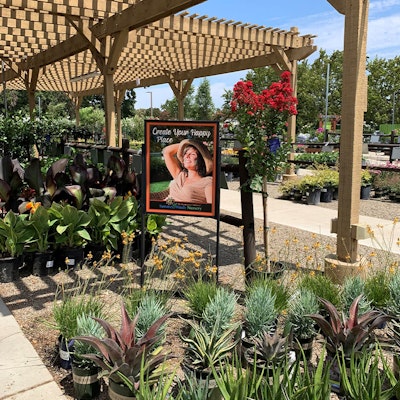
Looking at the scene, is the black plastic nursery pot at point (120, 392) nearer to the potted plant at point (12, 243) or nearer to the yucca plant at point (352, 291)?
the yucca plant at point (352, 291)

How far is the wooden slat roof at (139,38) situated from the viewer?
7148 millimetres

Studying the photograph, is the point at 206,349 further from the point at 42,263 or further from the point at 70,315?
the point at 42,263

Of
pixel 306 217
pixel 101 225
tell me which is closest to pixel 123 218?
pixel 101 225

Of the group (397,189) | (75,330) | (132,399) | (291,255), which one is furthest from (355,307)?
(397,189)

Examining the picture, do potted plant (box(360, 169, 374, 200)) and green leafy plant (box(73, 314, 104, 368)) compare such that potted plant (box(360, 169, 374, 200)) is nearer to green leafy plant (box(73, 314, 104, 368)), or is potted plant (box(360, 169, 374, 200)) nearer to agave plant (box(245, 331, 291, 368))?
agave plant (box(245, 331, 291, 368))

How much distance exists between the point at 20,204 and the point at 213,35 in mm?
6651

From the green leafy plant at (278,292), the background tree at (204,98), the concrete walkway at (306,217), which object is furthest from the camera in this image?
the background tree at (204,98)

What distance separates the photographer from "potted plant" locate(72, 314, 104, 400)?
7.50 ft

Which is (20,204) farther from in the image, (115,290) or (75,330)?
(75,330)

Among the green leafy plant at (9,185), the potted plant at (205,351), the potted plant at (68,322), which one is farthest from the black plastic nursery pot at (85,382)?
the green leafy plant at (9,185)

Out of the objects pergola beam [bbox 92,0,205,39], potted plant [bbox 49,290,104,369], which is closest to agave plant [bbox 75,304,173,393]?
potted plant [bbox 49,290,104,369]

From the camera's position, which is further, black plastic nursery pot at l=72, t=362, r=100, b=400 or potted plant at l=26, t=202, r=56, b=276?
potted plant at l=26, t=202, r=56, b=276

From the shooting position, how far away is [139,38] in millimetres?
10555

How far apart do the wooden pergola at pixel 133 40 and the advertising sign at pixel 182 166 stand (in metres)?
2.10
